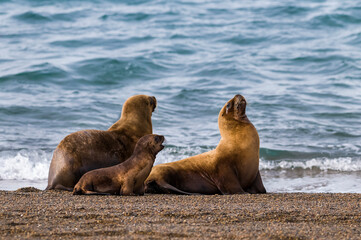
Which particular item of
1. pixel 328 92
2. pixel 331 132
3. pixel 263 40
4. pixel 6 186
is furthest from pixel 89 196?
pixel 263 40

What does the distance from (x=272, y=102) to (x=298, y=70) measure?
4147 millimetres

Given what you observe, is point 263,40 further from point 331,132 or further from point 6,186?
point 6,186

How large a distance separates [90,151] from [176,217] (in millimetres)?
2459

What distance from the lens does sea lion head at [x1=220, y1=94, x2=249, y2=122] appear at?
7.54 metres

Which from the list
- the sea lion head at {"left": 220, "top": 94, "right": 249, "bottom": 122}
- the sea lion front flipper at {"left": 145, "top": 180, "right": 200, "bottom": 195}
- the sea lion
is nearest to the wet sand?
the sea lion front flipper at {"left": 145, "top": 180, "right": 200, "bottom": 195}

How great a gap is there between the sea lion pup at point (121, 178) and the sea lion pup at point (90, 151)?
52 cm

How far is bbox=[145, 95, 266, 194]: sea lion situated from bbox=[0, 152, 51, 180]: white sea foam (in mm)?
3006

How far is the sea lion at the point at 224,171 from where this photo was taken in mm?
7230

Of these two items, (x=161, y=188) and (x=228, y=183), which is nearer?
(x=161, y=188)

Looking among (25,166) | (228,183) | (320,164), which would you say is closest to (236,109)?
(228,183)

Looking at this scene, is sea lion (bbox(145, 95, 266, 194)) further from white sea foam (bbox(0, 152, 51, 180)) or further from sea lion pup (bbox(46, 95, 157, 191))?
white sea foam (bbox(0, 152, 51, 180))

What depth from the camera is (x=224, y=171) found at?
7297 mm

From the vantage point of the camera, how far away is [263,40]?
22469 millimetres

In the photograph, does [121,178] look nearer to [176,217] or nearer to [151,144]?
[151,144]
